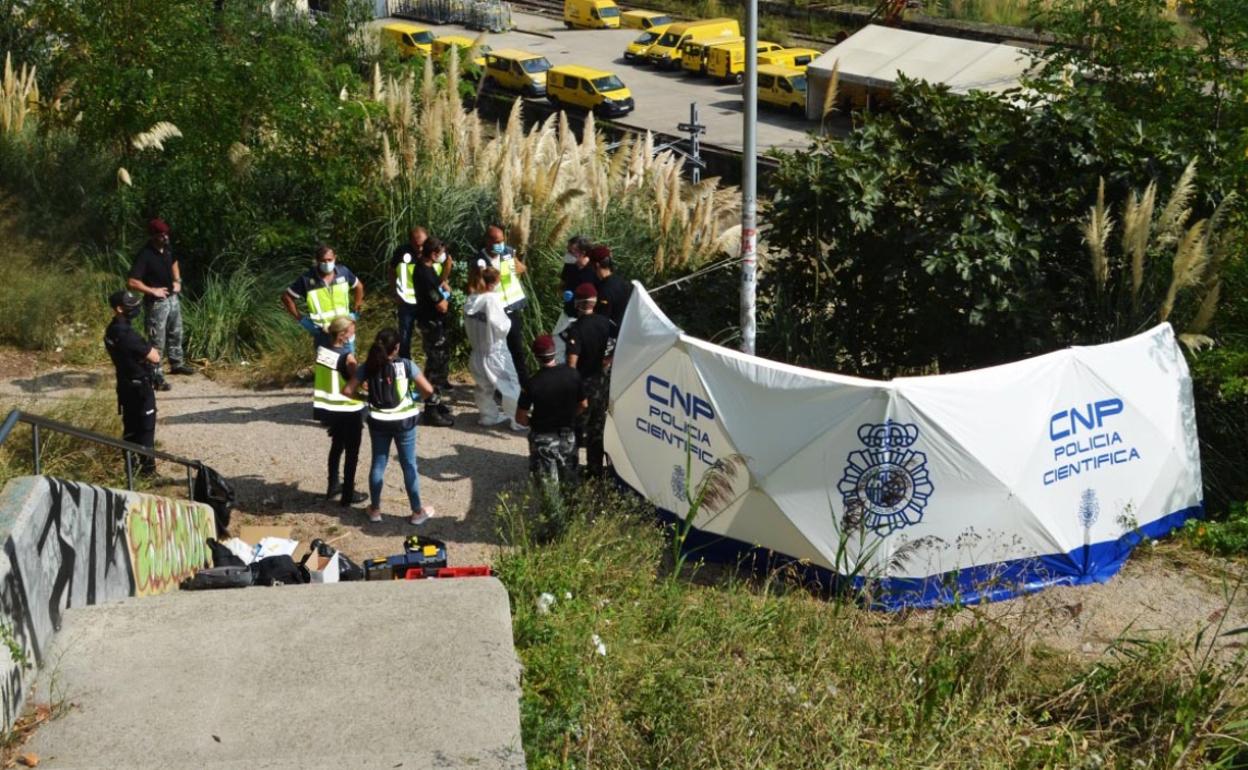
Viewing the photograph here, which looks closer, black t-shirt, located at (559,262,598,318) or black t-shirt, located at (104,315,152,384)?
black t-shirt, located at (104,315,152,384)

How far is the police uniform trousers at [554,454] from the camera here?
33.9 feet

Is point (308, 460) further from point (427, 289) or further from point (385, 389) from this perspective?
point (385, 389)

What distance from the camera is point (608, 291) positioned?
40.3 ft

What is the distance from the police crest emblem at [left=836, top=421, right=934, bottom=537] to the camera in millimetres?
9266

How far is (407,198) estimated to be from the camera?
1556 cm

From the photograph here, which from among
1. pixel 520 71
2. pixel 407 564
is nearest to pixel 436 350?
pixel 407 564

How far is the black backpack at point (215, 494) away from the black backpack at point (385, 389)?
1.27m

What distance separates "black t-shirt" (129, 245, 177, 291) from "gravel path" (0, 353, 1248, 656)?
3.42 ft

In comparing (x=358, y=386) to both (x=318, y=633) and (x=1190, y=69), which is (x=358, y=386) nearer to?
(x=318, y=633)

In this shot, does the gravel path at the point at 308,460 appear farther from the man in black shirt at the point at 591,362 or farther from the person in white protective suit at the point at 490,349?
the man in black shirt at the point at 591,362

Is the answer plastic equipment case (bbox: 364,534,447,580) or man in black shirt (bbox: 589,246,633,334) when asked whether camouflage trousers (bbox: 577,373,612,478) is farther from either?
plastic equipment case (bbox: 364,534,447,580)

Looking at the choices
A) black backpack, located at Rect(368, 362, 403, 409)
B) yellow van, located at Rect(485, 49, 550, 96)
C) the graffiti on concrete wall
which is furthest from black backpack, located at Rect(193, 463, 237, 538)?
yellow van, located at Rect(485, 49, 550, 96)

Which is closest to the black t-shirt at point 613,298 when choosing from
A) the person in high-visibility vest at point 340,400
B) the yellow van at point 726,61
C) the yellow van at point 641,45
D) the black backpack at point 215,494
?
the person in high-visibility vest at point 340,400

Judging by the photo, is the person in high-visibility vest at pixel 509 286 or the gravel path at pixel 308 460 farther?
the person in high-visibility vest at pixel 509 286
